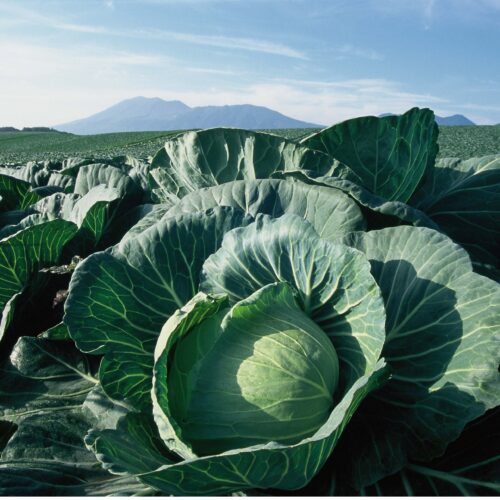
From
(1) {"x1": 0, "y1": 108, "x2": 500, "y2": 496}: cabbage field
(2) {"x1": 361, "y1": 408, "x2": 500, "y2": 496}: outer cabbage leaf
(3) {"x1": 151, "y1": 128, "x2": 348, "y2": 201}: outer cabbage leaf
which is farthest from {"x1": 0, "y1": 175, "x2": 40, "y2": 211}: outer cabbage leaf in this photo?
(2) {"x1": 361, "y1": 408, "x2": 500, "y2": 496}: outer cabbage leaf

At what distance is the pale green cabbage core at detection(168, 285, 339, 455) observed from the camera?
132 centimetres

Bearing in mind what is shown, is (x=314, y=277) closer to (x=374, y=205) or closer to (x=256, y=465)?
(x=374, y=205)

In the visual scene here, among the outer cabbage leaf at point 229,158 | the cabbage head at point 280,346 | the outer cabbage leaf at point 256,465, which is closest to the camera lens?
the outer cabbage leaf at point 256,465

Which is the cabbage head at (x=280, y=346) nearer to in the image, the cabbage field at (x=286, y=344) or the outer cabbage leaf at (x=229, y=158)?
the cabbage field at (x=286, y=344)

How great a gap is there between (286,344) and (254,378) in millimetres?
113

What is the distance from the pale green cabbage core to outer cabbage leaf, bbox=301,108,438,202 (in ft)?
2.52

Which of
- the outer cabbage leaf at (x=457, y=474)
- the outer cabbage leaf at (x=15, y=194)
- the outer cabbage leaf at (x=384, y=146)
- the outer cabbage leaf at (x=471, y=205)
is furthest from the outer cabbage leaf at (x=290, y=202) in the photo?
the outer cabbage leaf at (x=15, y=194)

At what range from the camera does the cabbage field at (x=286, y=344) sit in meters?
1.32

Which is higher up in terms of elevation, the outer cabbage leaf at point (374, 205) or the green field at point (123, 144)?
the outer cabbage leaf at point (374, 205)

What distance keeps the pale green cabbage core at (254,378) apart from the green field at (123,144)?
24.7 metres

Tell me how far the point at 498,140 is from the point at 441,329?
→ 33350 mm

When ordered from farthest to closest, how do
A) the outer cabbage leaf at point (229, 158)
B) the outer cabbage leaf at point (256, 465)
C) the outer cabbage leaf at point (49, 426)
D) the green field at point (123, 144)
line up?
1. the green field at point (123, 144)
2. the outer cabbage leaf at point (229, 158)
3. the outer cabbage leaf at point (49, 426)
4. the outer cabbage leaf at point (256, 465)

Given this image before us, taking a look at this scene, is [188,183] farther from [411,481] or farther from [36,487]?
[411,481]

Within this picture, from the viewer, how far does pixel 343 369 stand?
1.46 m
